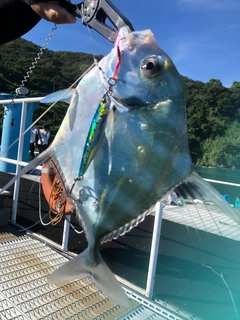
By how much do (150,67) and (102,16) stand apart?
0.27 m

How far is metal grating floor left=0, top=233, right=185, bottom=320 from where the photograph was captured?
2.14 metres

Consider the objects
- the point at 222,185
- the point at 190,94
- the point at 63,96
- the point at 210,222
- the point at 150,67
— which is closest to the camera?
the point at 150,67

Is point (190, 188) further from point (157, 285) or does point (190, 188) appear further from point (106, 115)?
point (157, 285)

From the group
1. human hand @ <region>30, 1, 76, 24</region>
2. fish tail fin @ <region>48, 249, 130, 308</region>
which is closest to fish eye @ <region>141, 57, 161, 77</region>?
human hand @ <region>30, 1, 76, 24</region>

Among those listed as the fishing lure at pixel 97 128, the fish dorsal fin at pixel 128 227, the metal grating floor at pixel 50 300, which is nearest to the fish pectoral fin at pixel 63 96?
the fishing lure at pixel 97 128

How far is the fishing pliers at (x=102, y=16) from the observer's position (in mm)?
926

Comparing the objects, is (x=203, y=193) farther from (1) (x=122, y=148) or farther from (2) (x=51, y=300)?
(2) (x=51, y=300)

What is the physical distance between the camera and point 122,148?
91 cm

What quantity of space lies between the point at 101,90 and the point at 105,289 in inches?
23.7

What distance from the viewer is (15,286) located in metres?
2.41

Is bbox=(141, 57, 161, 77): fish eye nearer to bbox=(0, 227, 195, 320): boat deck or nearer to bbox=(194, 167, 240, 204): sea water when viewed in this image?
bbox=(194, 167, 240, 204): sea water

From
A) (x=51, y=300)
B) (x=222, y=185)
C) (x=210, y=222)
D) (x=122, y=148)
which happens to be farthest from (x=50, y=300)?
(x=222, y=185)

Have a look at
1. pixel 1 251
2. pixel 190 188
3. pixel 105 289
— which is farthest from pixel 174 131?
pixel 1 251

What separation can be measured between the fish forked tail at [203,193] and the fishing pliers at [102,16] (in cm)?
48
